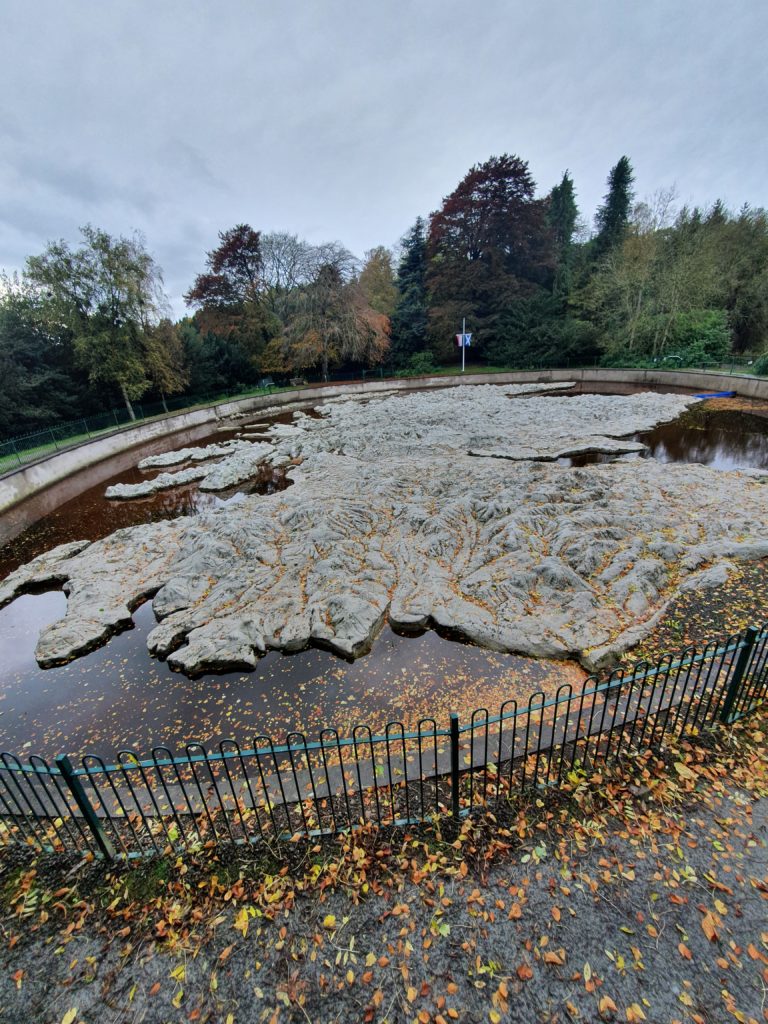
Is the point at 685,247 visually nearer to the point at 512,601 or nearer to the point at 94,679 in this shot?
the point at 512,601

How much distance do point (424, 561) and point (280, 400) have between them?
30.5 metres

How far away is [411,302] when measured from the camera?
46875 mm

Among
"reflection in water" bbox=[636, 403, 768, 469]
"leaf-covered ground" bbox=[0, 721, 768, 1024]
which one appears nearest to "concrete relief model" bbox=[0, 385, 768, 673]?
"reflection in water" bbox=[636, 403, 768, 469]

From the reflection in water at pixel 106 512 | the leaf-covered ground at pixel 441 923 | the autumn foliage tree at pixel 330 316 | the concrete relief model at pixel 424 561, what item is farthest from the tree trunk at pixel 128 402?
the leaf-covered ground at pixel 441 923

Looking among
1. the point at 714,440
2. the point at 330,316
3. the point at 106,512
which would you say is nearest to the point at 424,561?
the point at 106,512

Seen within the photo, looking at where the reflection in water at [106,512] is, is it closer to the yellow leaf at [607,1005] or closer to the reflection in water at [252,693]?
the reflection in water at [252,693]

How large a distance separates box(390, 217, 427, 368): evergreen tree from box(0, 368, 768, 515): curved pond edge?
6882 mm

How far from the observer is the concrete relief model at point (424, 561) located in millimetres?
7418

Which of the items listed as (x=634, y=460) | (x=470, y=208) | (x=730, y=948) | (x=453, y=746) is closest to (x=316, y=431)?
(x=634, y=460)

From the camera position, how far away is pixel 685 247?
97.9 feet

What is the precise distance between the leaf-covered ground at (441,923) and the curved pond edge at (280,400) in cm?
1677

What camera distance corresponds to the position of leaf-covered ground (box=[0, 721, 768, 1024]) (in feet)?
10.0

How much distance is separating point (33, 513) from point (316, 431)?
12840 mm

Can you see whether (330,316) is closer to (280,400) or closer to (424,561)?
(280,400)
